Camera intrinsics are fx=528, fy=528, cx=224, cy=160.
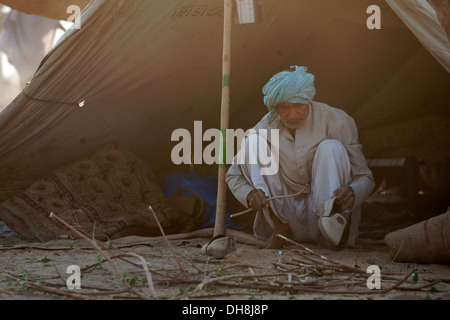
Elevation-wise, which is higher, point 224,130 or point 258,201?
point 224,130

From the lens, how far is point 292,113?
299 cm

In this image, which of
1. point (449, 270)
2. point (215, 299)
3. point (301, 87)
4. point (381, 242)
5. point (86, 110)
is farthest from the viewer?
point (86, 110)

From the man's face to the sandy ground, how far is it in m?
0.70

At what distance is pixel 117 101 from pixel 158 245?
4.12 ft

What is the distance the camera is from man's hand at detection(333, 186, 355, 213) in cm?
273

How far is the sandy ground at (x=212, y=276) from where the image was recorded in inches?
71.2

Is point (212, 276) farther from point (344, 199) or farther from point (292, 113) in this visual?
point (292, 113)

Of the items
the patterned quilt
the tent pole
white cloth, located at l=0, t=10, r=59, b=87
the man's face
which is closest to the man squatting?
the man's face

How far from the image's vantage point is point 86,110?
11.9ft

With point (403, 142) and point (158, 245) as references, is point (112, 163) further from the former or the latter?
point (403, 142)

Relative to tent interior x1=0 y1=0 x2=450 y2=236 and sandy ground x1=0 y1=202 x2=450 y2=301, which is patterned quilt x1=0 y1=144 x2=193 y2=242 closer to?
tent interior x1=0 y1=0 x2=450 y2=236

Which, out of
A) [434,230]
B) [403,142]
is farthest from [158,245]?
[403,142]

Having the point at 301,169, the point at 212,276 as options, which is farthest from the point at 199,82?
the point at 212,276

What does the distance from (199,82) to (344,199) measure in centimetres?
183
